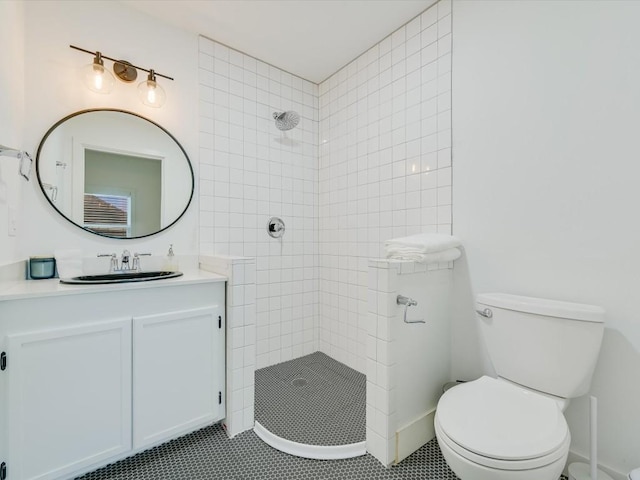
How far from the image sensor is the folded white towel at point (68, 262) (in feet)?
5.18

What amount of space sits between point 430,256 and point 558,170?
0.71 meters

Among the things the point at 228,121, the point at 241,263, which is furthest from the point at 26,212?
the point at 228,121

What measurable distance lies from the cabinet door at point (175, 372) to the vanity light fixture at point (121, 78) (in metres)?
1.41

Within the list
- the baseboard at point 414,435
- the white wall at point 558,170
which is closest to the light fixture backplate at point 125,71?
the white wall at point 558,170

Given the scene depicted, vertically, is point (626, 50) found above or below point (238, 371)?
above

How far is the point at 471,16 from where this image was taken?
1.73 m

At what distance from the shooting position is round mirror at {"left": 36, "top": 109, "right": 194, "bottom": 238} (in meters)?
1.69

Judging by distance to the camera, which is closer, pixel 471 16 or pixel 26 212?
pixel 26 212

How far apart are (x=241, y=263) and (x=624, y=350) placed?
1.78 metres

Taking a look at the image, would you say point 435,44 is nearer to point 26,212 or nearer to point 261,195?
point 261,195

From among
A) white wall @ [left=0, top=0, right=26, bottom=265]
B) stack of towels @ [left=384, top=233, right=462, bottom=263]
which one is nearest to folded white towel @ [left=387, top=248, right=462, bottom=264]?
stack of towels @ [left=384, top=233, right=462, bottom=263]

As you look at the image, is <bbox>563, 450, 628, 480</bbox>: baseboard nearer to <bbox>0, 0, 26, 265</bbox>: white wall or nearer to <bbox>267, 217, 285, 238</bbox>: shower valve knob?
<bbox>267, 217, 285, 238</bbox>: shower valve knob

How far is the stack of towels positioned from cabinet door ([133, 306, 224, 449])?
104 centimetres

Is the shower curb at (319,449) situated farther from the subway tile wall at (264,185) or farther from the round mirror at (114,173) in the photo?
the round mirror at (114,173)
